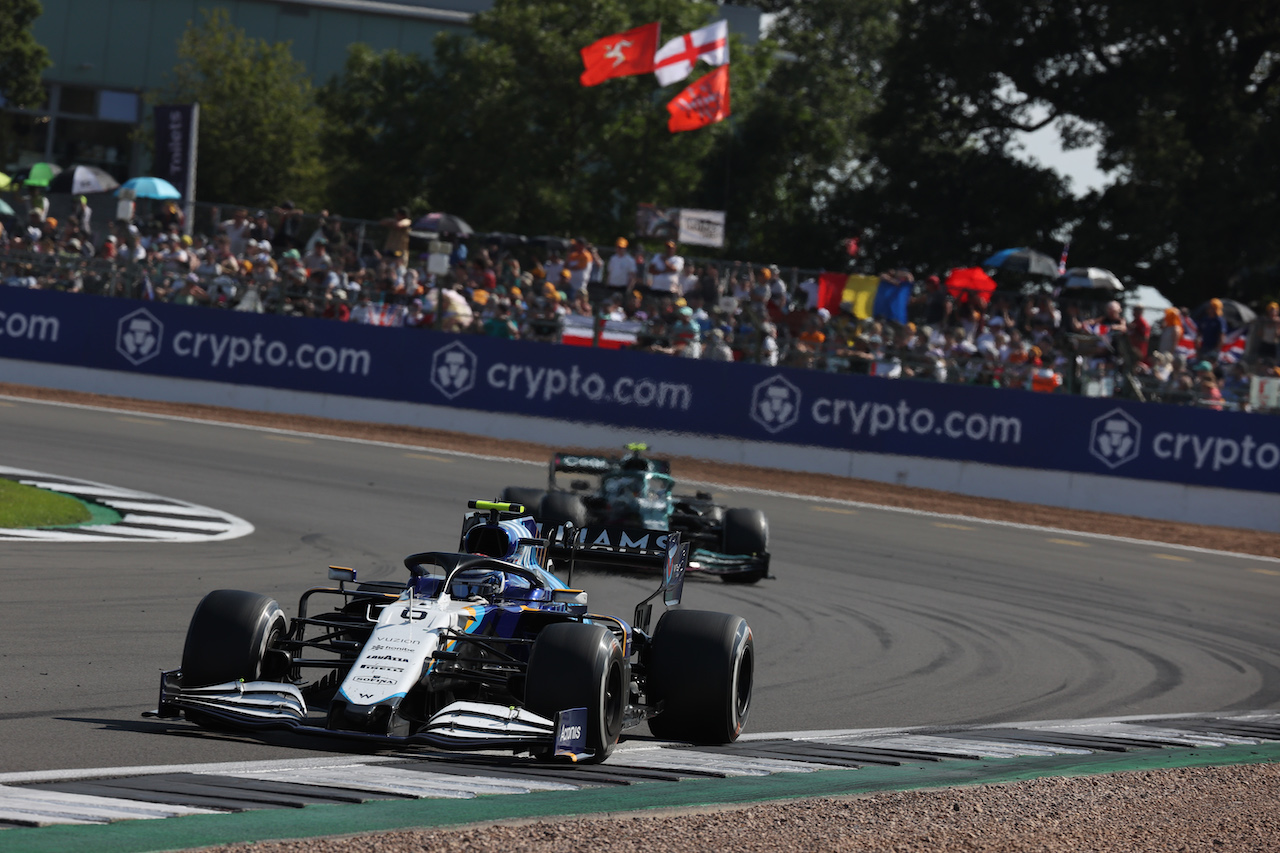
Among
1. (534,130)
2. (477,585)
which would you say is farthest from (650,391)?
(534,130)

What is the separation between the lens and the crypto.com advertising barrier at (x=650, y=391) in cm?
2264

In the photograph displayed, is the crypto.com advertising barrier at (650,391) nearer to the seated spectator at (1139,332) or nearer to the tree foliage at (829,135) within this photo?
the seated spectator at (1139,332)

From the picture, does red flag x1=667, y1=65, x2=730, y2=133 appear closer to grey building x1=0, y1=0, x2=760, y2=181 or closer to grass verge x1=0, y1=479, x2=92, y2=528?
grass verge x1=0, y1=479, x2=92, y2=528

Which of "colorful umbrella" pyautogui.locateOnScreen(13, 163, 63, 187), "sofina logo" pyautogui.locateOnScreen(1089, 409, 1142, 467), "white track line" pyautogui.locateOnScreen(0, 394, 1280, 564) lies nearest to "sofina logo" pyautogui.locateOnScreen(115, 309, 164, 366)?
"white track line" pyautogui.locateOnScreen(0, 394, 1280, 564)

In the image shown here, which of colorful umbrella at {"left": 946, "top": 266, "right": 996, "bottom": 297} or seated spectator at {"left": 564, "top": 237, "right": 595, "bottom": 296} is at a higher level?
colorful umbrella at {"left": 946, "top": 266, "right": 996, "bottom": 297}

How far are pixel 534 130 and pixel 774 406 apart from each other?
2297cm

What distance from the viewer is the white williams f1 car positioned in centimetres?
638

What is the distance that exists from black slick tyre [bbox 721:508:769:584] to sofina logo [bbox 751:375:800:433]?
10267 mm

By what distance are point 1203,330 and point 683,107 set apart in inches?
458

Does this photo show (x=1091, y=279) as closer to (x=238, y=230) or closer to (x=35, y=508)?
(x=238, y=230)

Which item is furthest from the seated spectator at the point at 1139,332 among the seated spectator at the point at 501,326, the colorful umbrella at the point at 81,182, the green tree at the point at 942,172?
the colorful umbrella at the point at 81,182

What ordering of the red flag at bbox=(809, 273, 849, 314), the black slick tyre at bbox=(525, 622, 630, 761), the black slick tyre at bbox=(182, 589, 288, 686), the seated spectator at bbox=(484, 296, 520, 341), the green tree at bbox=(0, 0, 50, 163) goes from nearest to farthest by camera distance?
the black slick tyre at bbox=(525, 622, 630, 761), the black slick tyre at bbox=(182, 589, 288, 686), the seated spectator at bbox=(484, 296, 520, 341), the red flag at bbox=(809, 273, 849, 314), the green tree at bbox=(0, 0, 50, 163)

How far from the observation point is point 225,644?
682cm

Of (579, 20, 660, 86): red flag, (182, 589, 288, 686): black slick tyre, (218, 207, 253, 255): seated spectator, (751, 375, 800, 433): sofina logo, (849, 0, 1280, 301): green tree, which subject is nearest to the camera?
(182, 589, 288, 686): black slick tyre
